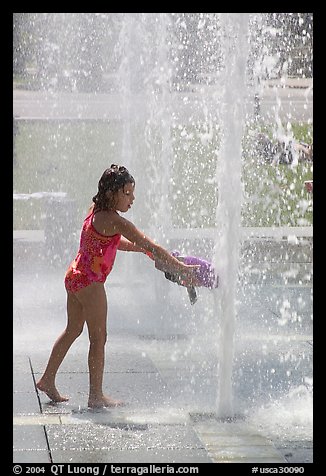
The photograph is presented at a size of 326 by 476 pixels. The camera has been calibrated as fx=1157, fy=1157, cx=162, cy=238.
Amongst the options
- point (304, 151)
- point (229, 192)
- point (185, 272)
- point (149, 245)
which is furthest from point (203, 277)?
point (304, 151)

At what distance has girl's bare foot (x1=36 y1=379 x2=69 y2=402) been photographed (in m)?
6.10

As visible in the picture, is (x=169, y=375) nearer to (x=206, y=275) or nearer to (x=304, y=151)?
(x=206, y=275)

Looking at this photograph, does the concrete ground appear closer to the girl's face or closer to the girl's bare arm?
the girl's bare arm

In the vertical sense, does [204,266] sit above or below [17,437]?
above

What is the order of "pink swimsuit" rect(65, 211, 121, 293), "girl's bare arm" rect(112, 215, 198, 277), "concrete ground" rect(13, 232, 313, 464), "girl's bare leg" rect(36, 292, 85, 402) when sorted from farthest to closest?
"girl's bare leg" rect(36, 292, 85, 402) < "pink swimsuit" rect(65, 211, 121, 293) < "girl's bare arm" rect(112, 215, 198, 277) < "concrete ground" rect(13, 232, 313, 464)

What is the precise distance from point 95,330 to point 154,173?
16.8ft

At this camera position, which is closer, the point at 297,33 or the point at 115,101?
the point at 297,33

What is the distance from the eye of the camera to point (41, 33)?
2189 centimetres

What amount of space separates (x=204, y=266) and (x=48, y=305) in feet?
9.76

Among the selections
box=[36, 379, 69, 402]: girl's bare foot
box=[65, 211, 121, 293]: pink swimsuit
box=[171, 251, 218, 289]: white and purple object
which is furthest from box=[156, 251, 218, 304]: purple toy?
box=[36, 379, 69, 402]: girl's bare foot
